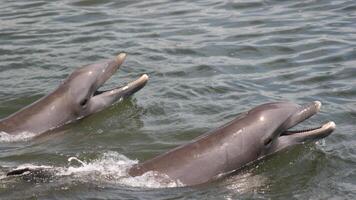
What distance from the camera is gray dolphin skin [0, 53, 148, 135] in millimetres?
10766

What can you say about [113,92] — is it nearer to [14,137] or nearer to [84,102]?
[84,102]

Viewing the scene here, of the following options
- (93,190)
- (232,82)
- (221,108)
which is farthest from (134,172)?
(232,82)

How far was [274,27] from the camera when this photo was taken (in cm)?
1562

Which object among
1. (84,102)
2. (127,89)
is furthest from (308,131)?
(84,102)

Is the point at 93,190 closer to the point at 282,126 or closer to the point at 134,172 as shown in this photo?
the point at 134,172

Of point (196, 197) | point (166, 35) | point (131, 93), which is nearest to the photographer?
point (196, 197)

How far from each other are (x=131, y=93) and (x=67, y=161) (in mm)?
2365

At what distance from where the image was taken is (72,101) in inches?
441

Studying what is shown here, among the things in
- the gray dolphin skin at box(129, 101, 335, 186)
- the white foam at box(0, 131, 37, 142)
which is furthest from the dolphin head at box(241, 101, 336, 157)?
the white foam at box(0, 131, 37, 142)

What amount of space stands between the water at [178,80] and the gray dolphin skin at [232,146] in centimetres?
16

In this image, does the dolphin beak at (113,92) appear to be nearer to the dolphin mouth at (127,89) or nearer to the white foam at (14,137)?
the dolphin mouth at (127,89)

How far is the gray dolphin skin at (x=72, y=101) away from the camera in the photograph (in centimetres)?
1077

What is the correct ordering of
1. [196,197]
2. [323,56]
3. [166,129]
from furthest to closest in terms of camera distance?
[323,56], [166,129], [196,197]

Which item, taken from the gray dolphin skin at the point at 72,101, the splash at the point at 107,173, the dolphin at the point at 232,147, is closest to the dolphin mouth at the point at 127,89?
the gray dolphin skin at the point at 72,101
